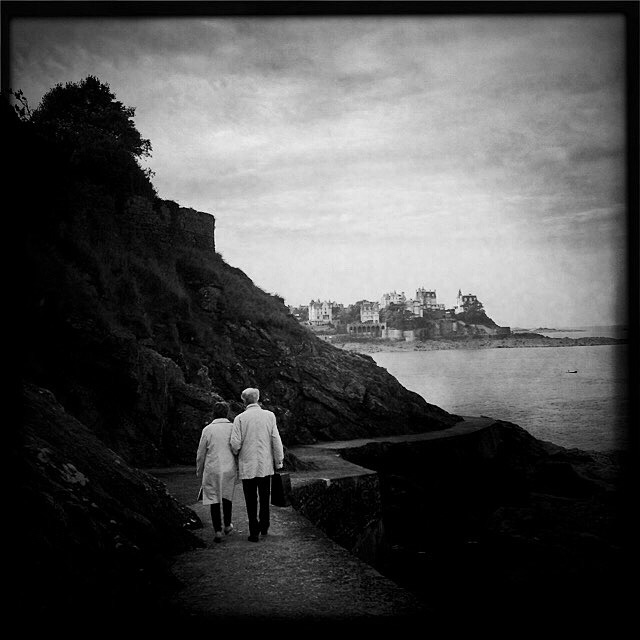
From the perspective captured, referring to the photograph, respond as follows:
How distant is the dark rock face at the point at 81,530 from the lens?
4.02 metres

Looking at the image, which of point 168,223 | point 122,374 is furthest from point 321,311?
point 168,223

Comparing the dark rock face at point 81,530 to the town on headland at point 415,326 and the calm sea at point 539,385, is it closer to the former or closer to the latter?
the calm sea at point 539,385

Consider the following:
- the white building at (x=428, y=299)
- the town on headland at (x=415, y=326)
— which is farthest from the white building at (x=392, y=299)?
the white building at (x=428, y=299)

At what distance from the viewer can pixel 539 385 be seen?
11641 millimetres

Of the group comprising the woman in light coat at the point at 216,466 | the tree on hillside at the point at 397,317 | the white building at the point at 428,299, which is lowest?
the woman in light coat at the point at 216,466

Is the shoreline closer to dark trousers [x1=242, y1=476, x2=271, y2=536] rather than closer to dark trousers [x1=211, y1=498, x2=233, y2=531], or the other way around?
dark trousers [x1=242, y1=476, x2=271, y2=536]

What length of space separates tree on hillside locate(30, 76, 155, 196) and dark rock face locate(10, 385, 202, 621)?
4.68 meters

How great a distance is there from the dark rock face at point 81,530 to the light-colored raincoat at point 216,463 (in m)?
0.45

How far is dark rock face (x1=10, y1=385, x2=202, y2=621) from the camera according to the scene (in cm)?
402

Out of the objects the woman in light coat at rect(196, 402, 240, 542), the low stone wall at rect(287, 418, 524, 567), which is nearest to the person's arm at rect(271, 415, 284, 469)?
the woman in light coat at rect(196, 402, 240, 542)

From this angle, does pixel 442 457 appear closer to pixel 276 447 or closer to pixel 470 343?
pixel 470 343

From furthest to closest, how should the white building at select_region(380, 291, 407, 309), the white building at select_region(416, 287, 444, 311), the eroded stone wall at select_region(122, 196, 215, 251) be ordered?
the eroded stone wall at select_region(122, 196, 215, 251) → the white building at select_region(416, 287, 444, 311) → the white building at select_region(380, 291, 407, 309)

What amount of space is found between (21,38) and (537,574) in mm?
9785

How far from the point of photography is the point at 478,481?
49.2 ft
